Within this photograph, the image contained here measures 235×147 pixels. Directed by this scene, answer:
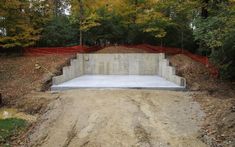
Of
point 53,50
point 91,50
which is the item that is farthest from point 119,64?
point 53,50

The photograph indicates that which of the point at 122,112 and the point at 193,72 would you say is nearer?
the point at 122,112

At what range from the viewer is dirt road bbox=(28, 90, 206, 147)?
910 centimetres

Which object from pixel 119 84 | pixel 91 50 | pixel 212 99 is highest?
pixel 91 50

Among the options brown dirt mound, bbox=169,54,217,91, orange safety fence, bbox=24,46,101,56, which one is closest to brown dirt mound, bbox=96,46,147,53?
orange safety fence, bbox=24,46,101,56

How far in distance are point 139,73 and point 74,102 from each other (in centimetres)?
825

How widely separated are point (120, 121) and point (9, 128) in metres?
3.49

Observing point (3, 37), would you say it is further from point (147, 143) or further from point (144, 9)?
point (147, 143)

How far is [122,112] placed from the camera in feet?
37.1

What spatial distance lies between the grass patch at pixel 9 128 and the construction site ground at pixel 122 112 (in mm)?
249

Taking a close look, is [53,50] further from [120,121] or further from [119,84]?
[120,121]

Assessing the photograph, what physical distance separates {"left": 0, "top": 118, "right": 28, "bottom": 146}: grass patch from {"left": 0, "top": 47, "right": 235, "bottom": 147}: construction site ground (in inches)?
9.8

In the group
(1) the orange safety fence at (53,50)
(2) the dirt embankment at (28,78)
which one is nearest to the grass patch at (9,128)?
(2) the dirt embankment at (28,78)

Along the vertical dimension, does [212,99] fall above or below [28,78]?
below

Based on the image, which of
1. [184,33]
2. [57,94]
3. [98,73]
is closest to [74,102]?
[57,94]
